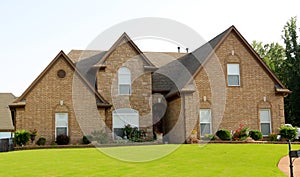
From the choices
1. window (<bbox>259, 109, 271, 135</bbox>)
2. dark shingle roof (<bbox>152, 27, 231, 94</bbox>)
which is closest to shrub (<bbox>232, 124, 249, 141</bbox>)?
window (<bbox>259, 109, 271, 135</bbox>)

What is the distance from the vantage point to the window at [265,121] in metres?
30.9

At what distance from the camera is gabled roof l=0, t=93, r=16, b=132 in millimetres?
40094

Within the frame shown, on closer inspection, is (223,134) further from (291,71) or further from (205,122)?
(291,71)

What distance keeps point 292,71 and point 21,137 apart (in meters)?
32.4

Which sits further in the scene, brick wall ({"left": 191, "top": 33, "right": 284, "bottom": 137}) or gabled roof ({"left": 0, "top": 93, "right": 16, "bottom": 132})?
A: gabled roof ({"left": 0, "top": 93, "right": 16, "bottom": 132})

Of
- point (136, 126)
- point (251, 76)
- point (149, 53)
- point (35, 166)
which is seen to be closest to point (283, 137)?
point (251, 76)

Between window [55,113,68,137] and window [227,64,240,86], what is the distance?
39.0 feet

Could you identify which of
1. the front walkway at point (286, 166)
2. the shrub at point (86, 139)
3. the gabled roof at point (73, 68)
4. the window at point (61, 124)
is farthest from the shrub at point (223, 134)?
the front walkway at point (286, 166)

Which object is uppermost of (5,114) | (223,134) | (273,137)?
(5,114)

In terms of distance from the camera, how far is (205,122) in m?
29.6

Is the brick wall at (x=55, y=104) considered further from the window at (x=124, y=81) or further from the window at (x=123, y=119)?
the window at (x=124, y=81)

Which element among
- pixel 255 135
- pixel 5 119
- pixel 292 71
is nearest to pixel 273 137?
pixel 255 135

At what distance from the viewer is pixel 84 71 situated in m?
32.8

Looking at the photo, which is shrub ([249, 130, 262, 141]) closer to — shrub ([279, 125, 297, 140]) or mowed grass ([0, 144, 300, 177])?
shrub ([279, 125, 297, 140])
